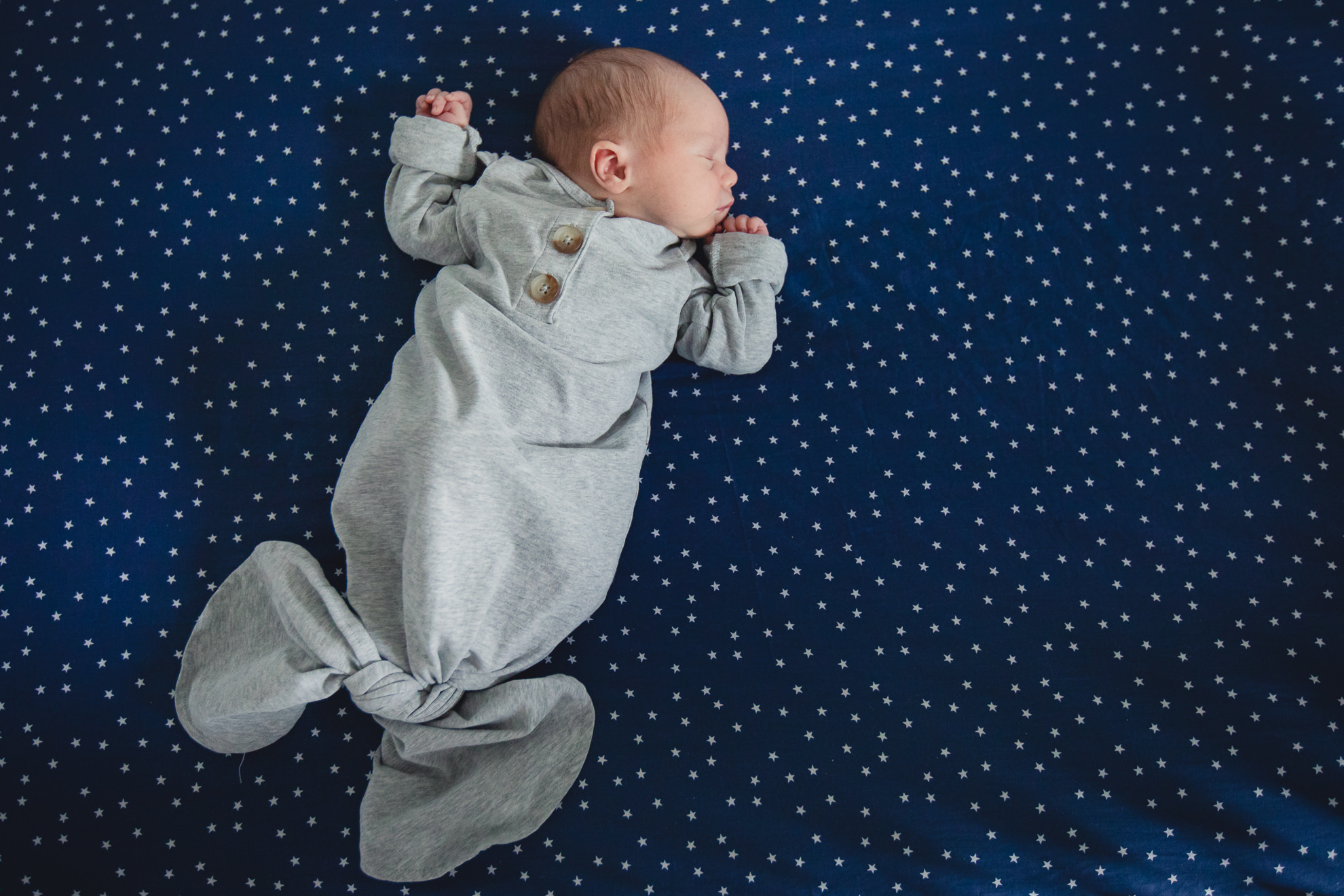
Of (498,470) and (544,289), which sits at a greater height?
(544,289)

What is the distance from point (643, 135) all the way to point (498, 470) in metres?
0.56

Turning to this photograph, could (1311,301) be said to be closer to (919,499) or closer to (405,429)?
(919,499)

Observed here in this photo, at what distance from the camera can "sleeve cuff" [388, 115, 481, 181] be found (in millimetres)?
1301

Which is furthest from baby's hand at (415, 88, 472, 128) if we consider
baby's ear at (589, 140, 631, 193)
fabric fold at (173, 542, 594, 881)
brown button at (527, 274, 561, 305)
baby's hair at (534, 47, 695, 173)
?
fabric fold at (173, 542, 594, 881)

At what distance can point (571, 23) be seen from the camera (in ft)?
4.70

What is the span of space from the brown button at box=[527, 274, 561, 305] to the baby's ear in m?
0.19

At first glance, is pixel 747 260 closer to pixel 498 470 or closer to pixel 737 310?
pixel 737 310

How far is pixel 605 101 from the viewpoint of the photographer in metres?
1.26

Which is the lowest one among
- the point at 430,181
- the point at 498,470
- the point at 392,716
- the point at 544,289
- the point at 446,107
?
the point at 392,716

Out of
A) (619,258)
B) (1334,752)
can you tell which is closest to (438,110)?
(619,258)

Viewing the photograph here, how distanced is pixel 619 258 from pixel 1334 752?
1.23 meters

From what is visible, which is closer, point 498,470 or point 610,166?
point 498,470

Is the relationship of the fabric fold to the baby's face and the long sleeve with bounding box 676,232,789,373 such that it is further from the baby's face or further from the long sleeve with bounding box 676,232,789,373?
the baby's face

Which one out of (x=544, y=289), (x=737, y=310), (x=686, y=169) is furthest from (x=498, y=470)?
(x=686, y=169)
